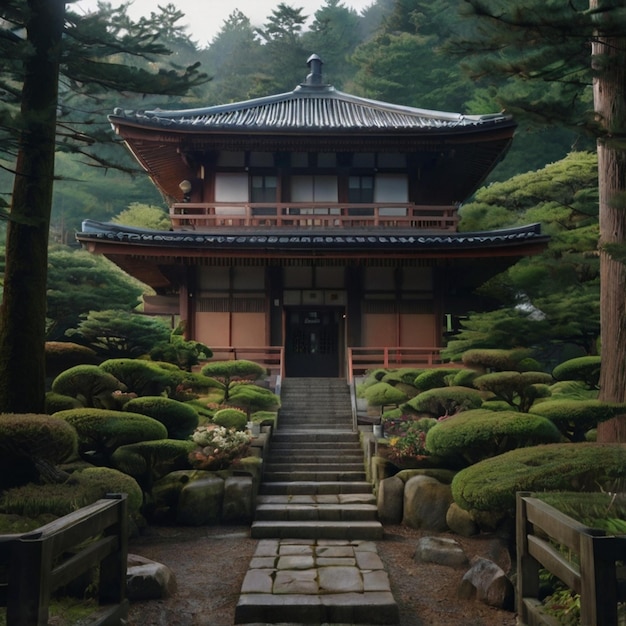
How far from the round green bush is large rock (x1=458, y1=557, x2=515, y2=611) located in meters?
6.28

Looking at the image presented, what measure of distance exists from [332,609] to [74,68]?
289 inches

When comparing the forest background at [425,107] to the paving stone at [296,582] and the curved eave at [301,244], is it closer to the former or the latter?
the curved eave at [301,244]

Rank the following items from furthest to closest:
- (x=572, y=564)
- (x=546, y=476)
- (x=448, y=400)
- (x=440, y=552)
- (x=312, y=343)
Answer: (x=312, y=343), (x=448, y=400), (x=440, y=552), (x=546, y=476), (x=572, y=564)

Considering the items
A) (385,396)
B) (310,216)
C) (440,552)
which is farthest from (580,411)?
(310,216)

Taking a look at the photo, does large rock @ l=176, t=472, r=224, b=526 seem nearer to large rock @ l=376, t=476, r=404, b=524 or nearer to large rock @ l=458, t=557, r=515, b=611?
large rock @ l=376, t=476, r=404, b=524

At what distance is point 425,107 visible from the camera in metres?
38.1

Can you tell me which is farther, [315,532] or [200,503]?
[200,503]

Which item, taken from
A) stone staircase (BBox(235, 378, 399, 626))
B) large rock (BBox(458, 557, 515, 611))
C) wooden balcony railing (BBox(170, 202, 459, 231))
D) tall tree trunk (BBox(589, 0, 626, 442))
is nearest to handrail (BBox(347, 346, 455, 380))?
stone staircase (BBox(235, 378, 399, 626))

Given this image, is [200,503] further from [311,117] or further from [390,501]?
[311,117]

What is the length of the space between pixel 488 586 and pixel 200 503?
488 centimetres

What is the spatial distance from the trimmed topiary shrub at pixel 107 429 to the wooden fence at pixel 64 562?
12.5 feet

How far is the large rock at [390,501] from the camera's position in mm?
9555

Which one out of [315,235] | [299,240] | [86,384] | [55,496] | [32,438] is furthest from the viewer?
[315,235]

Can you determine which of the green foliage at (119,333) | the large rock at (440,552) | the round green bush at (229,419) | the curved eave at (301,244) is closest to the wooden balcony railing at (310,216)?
the curved eave at (301,244)
